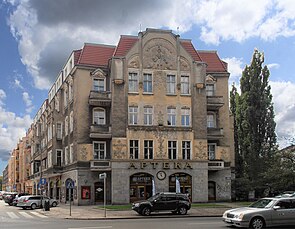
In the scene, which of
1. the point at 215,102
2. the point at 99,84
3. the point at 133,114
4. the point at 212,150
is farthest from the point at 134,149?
the point at 215,102

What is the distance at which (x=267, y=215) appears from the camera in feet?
67.6

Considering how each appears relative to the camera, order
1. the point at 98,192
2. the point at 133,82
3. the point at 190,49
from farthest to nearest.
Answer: the point at 190,49, the point at 133,82, the point at 98,192

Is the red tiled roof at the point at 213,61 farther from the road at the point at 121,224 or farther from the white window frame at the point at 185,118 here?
the road at the point at 121,224

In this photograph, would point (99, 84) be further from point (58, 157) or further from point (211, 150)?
point (211, 150)

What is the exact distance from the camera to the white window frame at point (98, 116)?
49.4 m

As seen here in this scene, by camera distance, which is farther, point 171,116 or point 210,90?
point 210,90

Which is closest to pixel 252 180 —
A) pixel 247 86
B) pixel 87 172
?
pixel 247 86

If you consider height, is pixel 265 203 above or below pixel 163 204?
above

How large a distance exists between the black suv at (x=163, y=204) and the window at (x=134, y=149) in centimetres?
1487

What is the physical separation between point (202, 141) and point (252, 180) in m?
7.83

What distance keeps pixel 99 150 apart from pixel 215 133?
1344cm

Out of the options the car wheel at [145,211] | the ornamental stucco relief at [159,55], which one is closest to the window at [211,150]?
the ornamental stucco relief at [159,55]

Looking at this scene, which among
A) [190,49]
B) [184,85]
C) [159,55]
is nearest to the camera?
[159,55]

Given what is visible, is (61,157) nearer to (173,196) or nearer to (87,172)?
(87,172)
